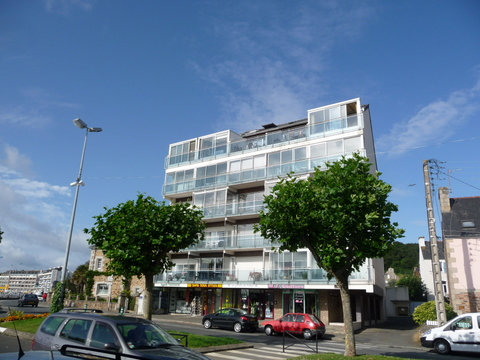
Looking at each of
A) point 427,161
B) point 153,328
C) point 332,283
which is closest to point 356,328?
point 332,283

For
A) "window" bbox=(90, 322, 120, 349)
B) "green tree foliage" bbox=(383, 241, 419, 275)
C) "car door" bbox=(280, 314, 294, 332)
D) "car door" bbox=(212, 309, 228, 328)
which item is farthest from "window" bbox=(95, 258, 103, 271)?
"green tree foliage" bbox=(383, 241, 419, 275)

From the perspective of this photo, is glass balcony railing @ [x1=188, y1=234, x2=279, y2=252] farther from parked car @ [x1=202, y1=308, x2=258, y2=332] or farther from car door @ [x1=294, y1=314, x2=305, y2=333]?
car door @ [x1=294, y1=314, x2=305, y2=333]

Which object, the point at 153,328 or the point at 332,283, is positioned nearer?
the point at 153,328

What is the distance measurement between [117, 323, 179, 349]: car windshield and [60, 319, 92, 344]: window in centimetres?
82

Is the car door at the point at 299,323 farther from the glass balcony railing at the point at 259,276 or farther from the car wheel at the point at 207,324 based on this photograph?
the car wheel at the point at 207,324

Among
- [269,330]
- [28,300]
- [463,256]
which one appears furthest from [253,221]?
[28,300]

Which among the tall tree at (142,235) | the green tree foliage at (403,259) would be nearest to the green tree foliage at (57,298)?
the tall tree at (142,235)

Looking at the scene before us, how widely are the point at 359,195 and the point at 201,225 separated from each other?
866 centimetres

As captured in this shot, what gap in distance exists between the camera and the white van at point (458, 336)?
51.1 ft

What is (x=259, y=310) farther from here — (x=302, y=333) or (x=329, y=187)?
(x=329, y=187)

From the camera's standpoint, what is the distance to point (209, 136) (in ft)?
126

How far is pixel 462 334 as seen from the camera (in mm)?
15875

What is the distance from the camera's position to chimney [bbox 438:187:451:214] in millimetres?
32031

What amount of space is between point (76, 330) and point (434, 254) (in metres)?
20.5
